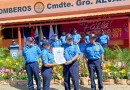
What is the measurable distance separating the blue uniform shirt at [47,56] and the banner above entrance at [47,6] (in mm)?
10583

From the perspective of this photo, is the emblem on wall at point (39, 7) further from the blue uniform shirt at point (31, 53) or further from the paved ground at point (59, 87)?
the blue uniform shirt at point (31, 53)

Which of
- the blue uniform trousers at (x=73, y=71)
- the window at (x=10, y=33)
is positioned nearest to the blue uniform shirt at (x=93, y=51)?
the blue uniform trousers at (x=73, y=71)

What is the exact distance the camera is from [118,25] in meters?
20.2

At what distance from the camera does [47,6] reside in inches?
854

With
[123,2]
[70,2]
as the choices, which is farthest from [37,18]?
[123,2]

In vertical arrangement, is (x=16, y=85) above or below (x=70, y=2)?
below

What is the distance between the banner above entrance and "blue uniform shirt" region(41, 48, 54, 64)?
10.6m

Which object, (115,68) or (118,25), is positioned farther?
(118,25)

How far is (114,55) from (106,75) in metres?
1.68

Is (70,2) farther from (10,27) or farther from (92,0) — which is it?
(10,27)

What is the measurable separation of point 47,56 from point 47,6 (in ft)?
41.7

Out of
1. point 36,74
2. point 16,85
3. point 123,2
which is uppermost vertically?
point 123,2

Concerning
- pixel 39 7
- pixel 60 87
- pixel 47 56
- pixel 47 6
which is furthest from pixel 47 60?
pixel 39 7

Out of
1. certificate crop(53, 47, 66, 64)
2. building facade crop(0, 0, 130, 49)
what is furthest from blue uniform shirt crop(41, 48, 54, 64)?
building facade crop(0, 0, 130, 49)
